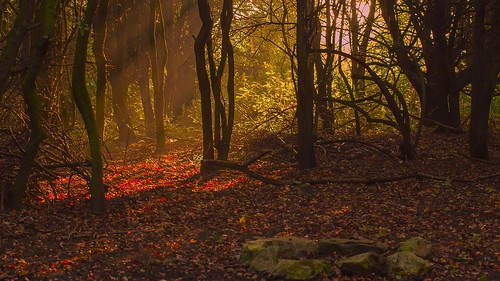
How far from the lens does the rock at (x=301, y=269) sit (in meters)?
7.39

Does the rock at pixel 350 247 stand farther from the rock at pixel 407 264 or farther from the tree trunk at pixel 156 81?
the tree trunk at pixel 156 81

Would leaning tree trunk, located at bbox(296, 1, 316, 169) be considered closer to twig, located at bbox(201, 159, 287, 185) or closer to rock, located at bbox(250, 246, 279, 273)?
twig, located at bbox(201, 159, 287, 185)

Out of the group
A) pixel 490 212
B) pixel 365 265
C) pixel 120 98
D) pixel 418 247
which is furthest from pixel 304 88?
pixel 120 98

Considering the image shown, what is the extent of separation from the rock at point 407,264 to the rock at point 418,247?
232 mm

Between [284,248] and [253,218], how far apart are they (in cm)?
266

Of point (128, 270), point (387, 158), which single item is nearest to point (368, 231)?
point (128, 270)

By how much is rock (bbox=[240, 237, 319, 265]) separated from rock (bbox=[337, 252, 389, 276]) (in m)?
0.70

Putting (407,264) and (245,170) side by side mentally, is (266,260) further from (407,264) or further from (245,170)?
(245,170)

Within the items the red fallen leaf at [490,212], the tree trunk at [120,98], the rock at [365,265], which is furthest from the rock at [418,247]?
the tree trunk at [120,98]

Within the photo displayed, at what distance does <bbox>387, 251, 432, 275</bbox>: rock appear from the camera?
7375 mm

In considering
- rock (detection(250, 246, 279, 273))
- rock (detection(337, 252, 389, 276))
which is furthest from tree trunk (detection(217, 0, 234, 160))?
rock (detection(337, 252, 389, 276))

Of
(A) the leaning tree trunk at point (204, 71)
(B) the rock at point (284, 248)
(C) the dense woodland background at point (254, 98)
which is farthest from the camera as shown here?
(A) the leaning tree trunk at point (204, 71)

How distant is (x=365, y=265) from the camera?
294 inches

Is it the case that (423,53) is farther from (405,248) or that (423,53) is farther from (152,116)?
(152,116)
